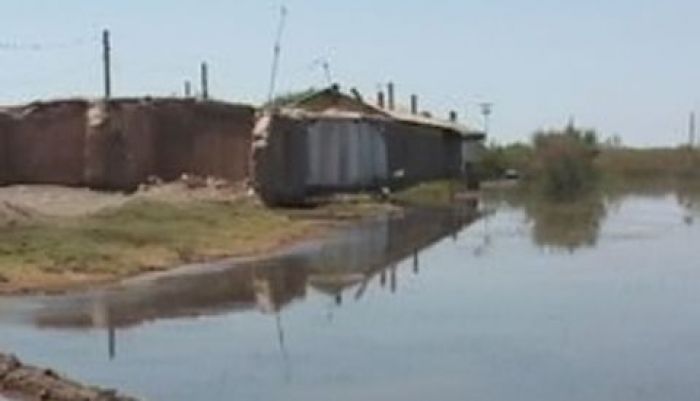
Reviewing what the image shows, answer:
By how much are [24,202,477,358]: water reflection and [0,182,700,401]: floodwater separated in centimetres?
4

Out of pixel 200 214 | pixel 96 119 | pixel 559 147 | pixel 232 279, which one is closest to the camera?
pixel 232 279

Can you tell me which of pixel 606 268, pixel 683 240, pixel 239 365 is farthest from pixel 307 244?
pixel 239 365

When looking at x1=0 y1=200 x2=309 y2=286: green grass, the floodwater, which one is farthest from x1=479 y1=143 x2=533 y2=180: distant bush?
the floodwater

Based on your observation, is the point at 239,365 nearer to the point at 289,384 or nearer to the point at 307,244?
the point at 289,384

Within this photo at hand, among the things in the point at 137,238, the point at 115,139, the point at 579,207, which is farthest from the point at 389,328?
the point at 579,207

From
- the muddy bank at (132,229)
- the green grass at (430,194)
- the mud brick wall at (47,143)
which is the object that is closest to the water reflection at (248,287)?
the muddy bank at (132,229)

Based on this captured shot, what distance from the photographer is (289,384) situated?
14422 mm

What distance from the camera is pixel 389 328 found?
18.7 m

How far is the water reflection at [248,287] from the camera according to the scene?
19759 millimetres

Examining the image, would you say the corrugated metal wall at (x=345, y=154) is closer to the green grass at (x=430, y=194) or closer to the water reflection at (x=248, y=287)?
the green grass at (x=430, y=194)

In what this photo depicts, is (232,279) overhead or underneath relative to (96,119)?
underneath

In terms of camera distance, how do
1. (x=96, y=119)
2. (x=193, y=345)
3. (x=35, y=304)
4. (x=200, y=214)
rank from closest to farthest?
(x=193, y=345)
(x=35, y=304)
(x=200, y=214)
(x=96, y=119)

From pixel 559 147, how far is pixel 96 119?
122ft

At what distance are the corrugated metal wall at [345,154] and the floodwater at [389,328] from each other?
15.3 m
